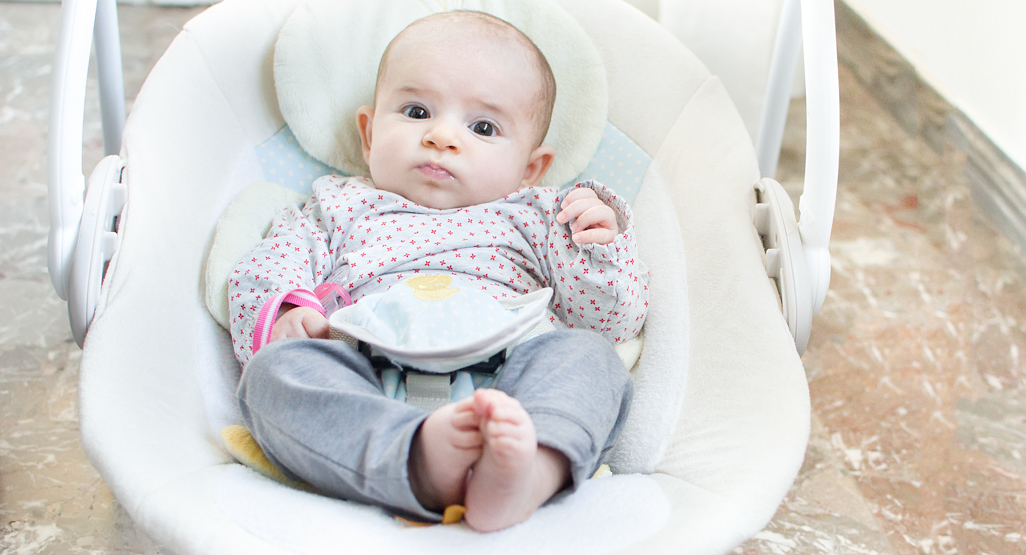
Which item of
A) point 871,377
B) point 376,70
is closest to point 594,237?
point 376,70

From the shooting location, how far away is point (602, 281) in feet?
3.40

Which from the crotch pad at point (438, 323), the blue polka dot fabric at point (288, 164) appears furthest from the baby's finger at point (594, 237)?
the blue polka dot fabric at point (288, 164)

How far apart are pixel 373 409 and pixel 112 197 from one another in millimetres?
462

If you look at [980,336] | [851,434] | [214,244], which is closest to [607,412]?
[214,244]

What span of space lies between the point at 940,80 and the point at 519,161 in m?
1.60

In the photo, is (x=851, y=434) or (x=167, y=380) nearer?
(x=167, y=380)

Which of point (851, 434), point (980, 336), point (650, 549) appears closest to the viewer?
point (650, 549)

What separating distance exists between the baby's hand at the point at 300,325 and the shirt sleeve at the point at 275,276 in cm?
1

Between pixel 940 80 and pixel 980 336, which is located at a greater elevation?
pixel 940 80

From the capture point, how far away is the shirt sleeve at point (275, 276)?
0.99m

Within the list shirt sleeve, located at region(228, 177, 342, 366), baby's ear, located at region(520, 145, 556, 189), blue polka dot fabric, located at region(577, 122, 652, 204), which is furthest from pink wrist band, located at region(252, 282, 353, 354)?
blue polka dot fabric, located at region(577, 122, 652, 204)

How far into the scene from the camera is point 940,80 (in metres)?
2.27

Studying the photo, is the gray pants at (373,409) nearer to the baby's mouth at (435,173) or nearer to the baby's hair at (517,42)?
the baby's mouth at (435,173)

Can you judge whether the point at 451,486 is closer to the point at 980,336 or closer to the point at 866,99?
the point at 980,336
